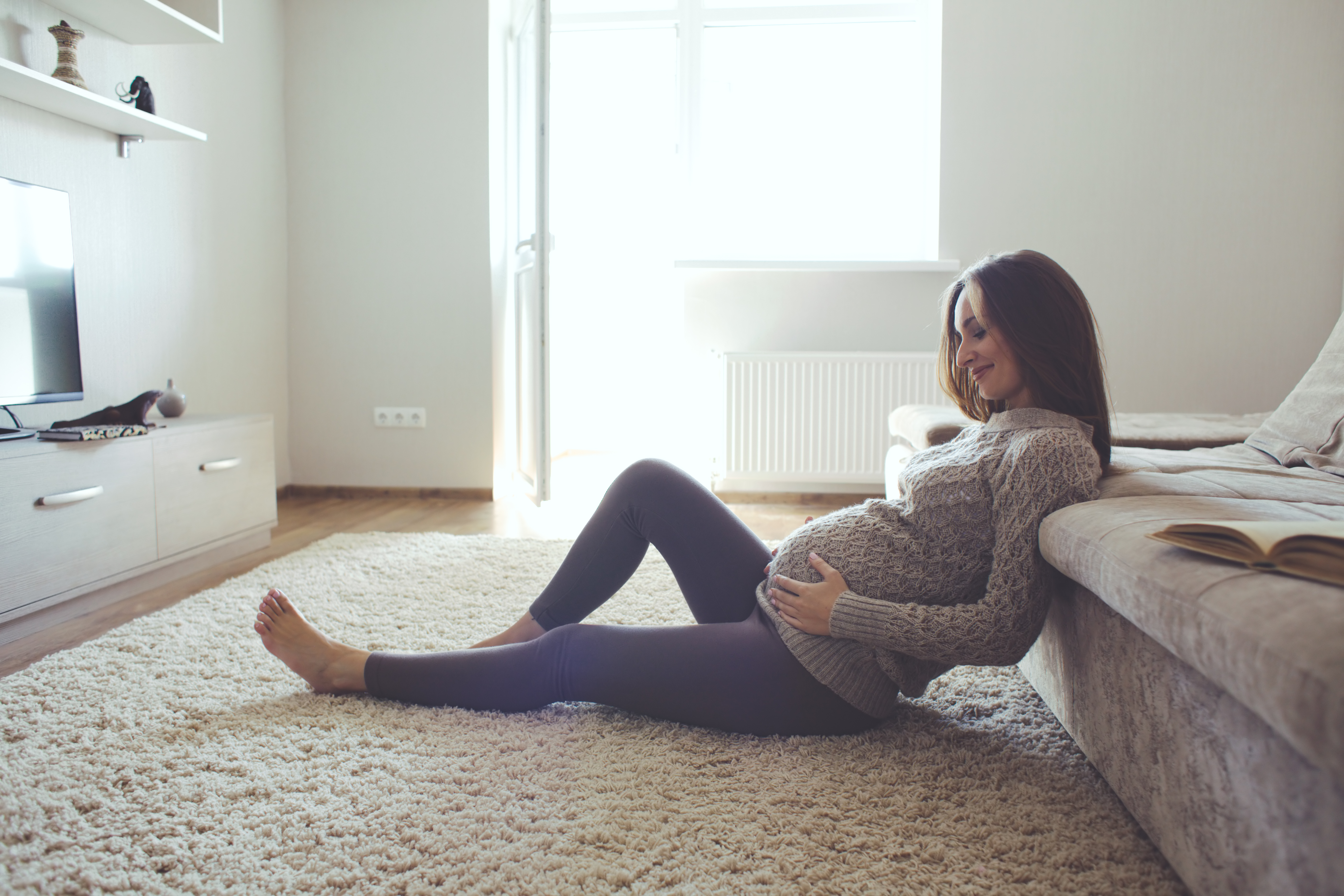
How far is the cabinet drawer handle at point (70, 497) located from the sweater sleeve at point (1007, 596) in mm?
1807

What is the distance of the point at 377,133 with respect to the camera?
3.56m

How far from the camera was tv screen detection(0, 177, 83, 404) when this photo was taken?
2.00 metres

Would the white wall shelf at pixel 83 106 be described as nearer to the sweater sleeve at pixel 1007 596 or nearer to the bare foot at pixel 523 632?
the bare foot at pixel 523 632

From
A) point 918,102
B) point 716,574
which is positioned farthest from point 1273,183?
point 716,574

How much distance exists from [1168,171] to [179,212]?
389cm

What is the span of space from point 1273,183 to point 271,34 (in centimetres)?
426

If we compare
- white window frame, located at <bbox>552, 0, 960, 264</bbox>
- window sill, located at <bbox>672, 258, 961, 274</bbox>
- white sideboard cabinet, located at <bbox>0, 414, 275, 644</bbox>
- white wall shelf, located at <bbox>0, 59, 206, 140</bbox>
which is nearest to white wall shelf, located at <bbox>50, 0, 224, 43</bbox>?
white wall shelf, located at <bbox>0, 59, 206, 140</bbox>

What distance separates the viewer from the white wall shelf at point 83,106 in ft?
6.57

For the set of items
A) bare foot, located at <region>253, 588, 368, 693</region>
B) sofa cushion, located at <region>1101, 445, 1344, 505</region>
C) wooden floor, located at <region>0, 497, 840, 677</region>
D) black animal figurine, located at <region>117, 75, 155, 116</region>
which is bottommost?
wooden floor, located at <region>0, 497, 840, 677</region>

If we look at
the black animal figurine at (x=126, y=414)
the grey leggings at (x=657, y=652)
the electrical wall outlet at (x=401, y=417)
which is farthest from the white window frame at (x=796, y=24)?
the grey leggings at (x=657, y=652)

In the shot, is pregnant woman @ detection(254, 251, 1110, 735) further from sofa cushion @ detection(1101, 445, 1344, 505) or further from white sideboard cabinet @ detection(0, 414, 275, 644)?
white sideboard cabinet @ detection(0, 414, 275, 644)

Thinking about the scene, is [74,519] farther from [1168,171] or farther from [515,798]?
[1168,171]

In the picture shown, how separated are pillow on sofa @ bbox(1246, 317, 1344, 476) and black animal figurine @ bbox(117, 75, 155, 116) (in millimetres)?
3113

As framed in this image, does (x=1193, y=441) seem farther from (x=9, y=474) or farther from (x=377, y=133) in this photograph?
(x=377, y=133)
